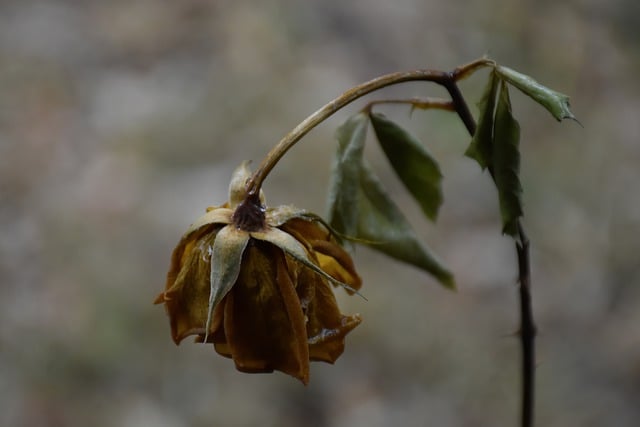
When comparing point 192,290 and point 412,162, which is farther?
point 412,162

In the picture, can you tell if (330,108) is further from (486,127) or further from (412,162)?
(412,162)

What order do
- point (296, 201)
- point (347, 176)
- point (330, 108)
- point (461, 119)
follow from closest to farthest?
point (330, 108) → point (461, 119) → point (347, 176) → point (296, 201)

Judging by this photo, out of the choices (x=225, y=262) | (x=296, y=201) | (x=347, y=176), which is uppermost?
(x=296, y=201)

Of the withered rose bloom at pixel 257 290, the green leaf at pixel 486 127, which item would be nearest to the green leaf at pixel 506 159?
the green leaf at pixel 486 127

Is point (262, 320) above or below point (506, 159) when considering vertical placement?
below

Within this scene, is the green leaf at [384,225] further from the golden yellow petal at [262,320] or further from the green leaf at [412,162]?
the golden yellow petal at [262,320]

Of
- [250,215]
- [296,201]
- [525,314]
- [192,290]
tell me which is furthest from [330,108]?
[296,201]

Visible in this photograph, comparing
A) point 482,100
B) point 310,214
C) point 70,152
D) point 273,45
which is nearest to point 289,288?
point 310,214
